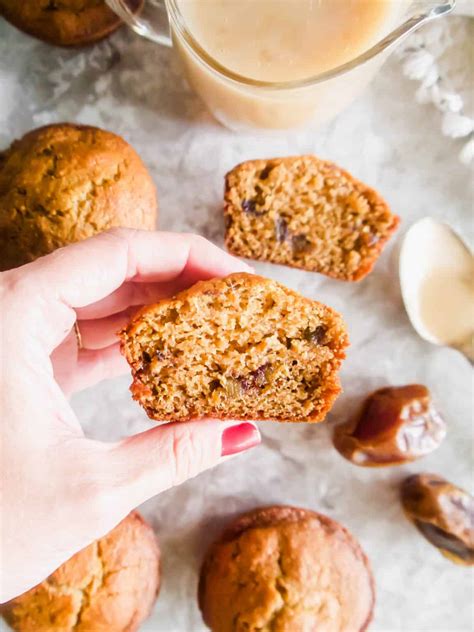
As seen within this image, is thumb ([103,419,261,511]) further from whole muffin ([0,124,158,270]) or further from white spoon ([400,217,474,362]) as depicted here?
white spoon ([400,217,474,362])

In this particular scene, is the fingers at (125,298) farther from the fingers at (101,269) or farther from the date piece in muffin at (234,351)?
the date piece in muffin at (234,351)

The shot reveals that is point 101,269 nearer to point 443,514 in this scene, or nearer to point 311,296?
point 311,296

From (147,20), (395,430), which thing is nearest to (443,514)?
(395,430)

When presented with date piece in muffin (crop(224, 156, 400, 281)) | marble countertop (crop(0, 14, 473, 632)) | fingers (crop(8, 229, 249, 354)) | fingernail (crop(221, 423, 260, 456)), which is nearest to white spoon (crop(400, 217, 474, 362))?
marble countertop (crop(0, 14, 473, 632))

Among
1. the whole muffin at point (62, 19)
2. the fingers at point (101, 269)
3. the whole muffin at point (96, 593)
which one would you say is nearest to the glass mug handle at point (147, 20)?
the whole muffin at point (62, 19)

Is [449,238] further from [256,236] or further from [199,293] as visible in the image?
[199,293]

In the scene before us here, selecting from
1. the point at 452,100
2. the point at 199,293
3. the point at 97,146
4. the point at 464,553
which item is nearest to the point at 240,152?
the point at 97,146
